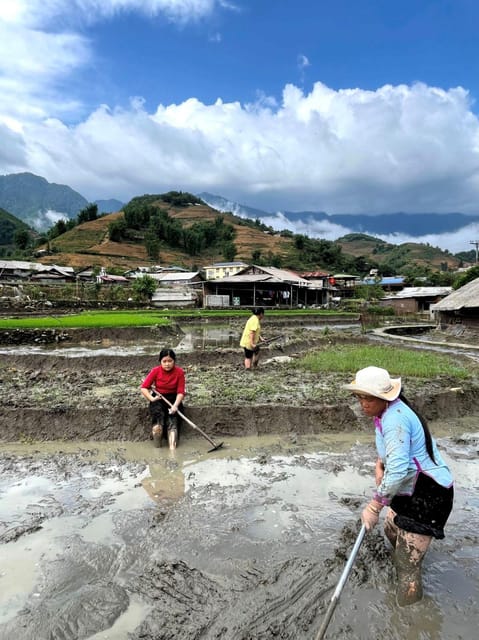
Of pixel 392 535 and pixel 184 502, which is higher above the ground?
pixel 392 535

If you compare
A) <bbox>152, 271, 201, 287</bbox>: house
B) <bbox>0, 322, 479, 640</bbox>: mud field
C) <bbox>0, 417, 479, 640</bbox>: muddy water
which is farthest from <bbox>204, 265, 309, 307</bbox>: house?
<bbox>0, 417, 479, 640</bbox>: muddy water

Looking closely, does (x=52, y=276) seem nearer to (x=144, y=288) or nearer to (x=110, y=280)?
(x=110, y=280)

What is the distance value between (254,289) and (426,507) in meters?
38.8

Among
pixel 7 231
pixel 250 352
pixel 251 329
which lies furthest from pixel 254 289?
pixel 7 231

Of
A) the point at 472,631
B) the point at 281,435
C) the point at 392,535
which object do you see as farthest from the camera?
the point at 281,435

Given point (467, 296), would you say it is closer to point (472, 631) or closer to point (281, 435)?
point (281, 435)

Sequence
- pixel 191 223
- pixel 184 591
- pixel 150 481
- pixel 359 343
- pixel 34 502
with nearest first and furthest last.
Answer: pixel 184 591, pixel 34 502, pixel 150 481, pixel 359 343, pixel 191 223

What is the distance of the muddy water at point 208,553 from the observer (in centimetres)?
276

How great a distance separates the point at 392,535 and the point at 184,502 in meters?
2.11

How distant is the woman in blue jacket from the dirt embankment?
3.94 meters

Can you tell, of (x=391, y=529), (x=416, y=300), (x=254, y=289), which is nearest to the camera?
(x=391, y=529)

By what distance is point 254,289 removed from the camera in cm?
4141

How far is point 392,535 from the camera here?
10.8 feet

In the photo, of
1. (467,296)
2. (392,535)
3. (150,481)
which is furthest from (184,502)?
(467,296)
